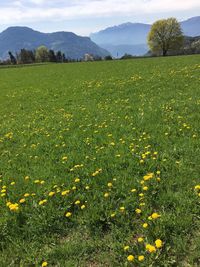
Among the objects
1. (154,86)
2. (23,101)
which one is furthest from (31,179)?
(23,101)

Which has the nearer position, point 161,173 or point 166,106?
point 161,173

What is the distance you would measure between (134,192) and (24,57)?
456ft

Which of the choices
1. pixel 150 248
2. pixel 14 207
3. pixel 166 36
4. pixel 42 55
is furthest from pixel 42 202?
pixel 42 55

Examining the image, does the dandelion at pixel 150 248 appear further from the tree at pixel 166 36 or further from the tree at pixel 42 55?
the tree at pixel 42 55

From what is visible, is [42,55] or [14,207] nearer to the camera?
[14,207]

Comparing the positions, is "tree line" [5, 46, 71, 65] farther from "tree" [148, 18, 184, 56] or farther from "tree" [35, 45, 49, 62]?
"tree" [148, 18, 184, 56]

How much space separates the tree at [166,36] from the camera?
9044 cm

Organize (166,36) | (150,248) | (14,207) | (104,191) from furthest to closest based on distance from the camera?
(166,36)
(104,191)
(14,207)
(150,248)

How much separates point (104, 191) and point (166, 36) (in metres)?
91.8

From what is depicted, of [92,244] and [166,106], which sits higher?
[166,106]

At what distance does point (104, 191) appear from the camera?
6.03 metres

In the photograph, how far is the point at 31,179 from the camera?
275 inches

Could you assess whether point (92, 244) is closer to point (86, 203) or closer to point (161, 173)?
point (86, 203)

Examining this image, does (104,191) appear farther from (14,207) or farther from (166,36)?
(166,36)
